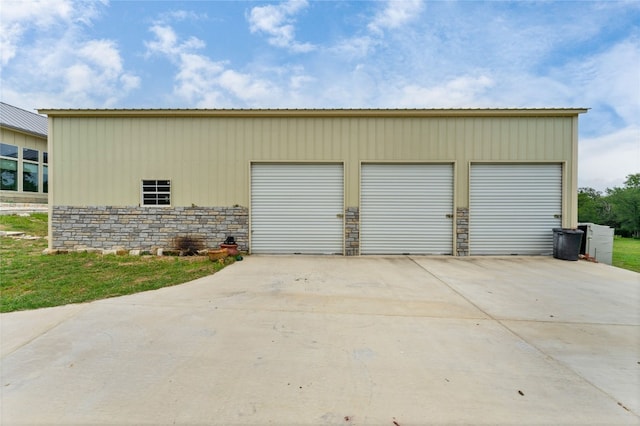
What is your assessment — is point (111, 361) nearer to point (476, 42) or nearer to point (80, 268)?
point (80, 268)

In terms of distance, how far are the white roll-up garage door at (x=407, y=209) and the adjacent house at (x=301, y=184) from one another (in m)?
0.03

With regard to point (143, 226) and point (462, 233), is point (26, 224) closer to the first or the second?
point (143, 226)

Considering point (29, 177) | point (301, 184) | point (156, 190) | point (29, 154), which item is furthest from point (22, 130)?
point (301, 184)

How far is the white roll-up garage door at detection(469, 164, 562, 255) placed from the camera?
8289 millimetres

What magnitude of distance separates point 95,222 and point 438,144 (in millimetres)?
11034

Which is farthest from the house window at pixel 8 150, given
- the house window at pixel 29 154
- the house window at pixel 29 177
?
the house window at pixel 29 177

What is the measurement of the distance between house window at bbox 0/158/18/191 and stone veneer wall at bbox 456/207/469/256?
24520 mm

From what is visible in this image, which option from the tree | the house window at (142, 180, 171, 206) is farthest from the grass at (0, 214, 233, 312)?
the tree

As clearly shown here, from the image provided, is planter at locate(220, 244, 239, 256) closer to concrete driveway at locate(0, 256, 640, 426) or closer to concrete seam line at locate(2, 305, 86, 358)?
concrete driveway at locate(0, 256, 640, 426)

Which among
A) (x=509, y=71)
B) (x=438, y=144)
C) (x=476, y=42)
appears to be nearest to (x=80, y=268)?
A: (x=438, y=144)

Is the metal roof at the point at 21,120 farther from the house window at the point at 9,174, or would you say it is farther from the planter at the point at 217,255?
the planter at the point at 217,255

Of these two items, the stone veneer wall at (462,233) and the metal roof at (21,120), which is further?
the metal roof at (21,120)

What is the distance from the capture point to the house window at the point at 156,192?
841 centimetres

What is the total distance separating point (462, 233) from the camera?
27.2ft
